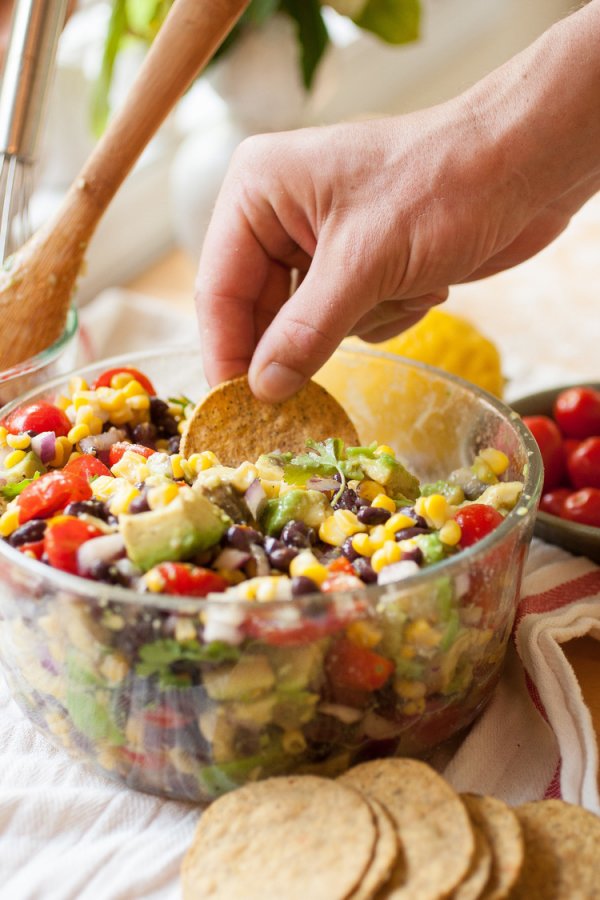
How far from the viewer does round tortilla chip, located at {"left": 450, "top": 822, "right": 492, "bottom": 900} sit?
3.57ft

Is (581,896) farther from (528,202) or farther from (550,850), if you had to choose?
(528,202)

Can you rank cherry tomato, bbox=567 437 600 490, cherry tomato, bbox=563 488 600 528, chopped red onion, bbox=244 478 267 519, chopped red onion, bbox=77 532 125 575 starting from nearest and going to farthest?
chopped red onion, bbox=77 532 125 575
chopped red onion, bbox=244 478 267 519
cherry tomato, bbox=563 488 600 528
cherry tomato, bbox=567 437 600 490

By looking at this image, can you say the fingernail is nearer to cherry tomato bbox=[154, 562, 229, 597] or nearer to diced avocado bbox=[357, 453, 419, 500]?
diced avocado bbox=[357, 453, 419, 500]

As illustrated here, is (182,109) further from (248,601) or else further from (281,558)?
(248,601)

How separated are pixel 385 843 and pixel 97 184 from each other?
1431mm

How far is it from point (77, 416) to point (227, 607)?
0.70 metres

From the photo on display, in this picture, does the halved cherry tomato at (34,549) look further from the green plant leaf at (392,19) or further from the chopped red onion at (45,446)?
the green plant leaf at (392,19)

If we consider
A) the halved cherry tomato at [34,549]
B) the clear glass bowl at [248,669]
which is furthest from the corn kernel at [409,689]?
the halved cherry tomato at [34,549]

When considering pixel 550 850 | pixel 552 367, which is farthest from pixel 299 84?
pixel 550 850

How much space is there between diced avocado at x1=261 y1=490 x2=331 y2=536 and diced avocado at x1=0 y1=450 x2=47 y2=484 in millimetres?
418

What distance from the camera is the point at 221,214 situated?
189 centimetres

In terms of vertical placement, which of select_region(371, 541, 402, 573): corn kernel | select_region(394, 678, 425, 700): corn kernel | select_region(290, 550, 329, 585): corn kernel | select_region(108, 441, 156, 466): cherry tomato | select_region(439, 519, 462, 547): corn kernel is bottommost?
select_region(394, 678, 425, 700): corn kernel

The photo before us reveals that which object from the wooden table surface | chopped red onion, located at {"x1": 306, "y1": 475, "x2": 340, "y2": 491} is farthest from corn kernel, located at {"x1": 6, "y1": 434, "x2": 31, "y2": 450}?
the wooden table surface

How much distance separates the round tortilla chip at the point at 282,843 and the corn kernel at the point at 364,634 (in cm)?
18
